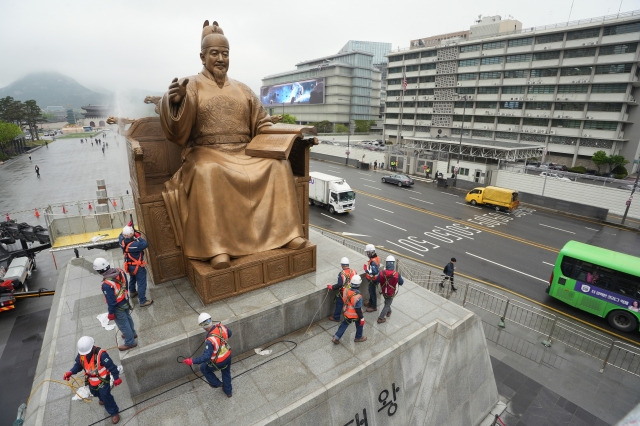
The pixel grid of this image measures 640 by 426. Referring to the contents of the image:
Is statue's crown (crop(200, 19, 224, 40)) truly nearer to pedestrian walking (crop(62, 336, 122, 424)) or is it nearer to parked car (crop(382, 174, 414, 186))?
pedestrian walking (crop(62, 336, 122, 424))

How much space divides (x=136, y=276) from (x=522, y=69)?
47.1 meters

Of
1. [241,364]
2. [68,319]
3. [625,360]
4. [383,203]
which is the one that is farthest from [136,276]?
[383,203]

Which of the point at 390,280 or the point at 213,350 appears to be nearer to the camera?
the point at 213,350

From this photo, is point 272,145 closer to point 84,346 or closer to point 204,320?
point 204,320

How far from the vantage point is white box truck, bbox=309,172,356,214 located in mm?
20156

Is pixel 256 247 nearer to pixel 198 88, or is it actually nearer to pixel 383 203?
pixel 198 88

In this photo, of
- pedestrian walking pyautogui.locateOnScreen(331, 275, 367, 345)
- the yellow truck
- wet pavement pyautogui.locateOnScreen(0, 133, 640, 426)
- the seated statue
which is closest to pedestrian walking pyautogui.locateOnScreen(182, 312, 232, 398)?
the seated statue

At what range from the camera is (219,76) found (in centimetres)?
702

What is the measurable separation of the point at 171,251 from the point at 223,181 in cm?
203

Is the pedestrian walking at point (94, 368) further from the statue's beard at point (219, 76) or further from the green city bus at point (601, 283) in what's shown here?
the green city bus at point (601, 283)

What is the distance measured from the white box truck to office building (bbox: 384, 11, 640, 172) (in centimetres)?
1425

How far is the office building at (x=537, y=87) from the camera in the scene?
111 feet

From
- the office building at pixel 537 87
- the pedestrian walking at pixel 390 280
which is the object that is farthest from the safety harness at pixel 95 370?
the office building at pixel 537 87

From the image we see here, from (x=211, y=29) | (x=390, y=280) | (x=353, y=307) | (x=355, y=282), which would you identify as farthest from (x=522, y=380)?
(x=211, y=29)
